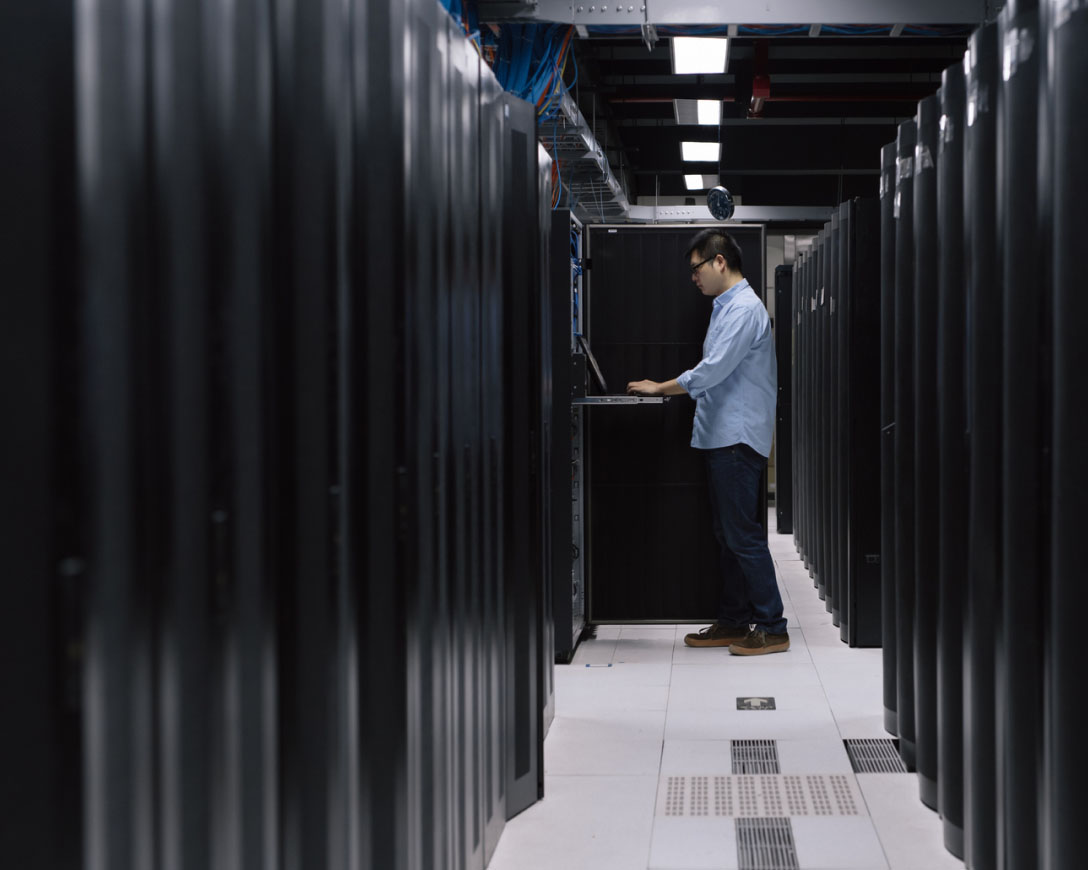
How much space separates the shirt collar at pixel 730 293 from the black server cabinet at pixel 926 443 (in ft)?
5.58

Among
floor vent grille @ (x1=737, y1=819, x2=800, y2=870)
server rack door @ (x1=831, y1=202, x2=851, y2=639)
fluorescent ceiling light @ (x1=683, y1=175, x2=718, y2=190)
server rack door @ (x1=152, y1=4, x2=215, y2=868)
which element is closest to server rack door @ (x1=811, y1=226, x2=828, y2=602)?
server rack door @ (x1=831, y1=202, x2=851, y2=639)

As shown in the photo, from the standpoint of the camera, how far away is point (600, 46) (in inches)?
293

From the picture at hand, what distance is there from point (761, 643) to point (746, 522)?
0.56 m

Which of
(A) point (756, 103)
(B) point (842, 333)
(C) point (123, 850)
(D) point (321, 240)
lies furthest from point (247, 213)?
(A) point (756, 103)

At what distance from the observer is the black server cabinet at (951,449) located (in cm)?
257

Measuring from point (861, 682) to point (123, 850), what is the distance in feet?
12.3

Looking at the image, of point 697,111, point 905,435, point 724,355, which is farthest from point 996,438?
point 697,111

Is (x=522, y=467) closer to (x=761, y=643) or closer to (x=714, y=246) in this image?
(x=714, y=246)

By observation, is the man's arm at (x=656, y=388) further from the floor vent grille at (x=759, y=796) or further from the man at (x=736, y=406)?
the floor vent grille at (x=759, y=796)

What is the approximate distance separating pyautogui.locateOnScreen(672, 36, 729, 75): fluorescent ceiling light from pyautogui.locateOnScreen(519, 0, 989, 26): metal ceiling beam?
1.84ft

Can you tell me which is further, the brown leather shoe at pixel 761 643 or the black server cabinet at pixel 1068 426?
Answer: the brown leather shoe at pixel 761 643

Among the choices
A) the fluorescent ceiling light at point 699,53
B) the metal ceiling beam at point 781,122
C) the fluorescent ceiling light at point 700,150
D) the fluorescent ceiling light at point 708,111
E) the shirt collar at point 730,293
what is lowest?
the shirt collar at point 730,293

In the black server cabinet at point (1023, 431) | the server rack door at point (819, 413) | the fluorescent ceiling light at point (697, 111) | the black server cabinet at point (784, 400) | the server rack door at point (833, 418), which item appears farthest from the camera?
the black server cabinet at point (784, 400)

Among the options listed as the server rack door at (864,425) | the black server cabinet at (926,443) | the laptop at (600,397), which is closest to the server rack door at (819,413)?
the server rack door at (864,425)
